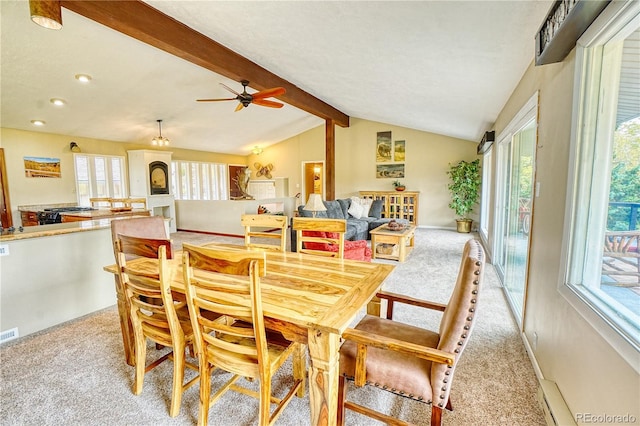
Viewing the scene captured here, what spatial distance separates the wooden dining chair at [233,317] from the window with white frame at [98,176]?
7045 mm

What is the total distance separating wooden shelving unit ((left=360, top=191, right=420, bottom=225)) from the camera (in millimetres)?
7773

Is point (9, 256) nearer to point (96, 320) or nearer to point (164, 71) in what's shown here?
point (96, 320)

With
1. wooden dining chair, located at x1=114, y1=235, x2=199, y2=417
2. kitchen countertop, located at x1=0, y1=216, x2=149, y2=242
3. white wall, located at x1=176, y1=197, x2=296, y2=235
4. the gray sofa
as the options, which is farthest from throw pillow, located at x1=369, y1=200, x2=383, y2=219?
wooden dining chair, located at x1=114, y1=235, x2=199, y2=417

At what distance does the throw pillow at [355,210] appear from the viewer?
6.44 meters

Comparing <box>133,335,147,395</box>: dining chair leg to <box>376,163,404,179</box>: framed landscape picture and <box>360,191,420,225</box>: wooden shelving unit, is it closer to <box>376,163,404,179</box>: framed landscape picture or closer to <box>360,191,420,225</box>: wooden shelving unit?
<box>360,191,420,225</box>: wooden shelving unit

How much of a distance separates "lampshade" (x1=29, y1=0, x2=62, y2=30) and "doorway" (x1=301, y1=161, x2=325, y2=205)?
7.83 m

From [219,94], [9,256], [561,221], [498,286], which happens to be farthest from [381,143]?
[9,256]

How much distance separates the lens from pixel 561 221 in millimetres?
1617

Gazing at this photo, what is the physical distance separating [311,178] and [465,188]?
4.69 meters

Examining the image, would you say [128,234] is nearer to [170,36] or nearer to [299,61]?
[170,36]

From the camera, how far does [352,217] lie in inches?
253

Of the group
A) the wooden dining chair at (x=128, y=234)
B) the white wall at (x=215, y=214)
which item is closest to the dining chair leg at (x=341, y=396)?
the wooden dining chair at (x=128, y=234)

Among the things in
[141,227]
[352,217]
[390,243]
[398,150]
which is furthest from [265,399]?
[398,150]

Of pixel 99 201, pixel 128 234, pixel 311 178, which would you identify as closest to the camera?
pixel 128 234
